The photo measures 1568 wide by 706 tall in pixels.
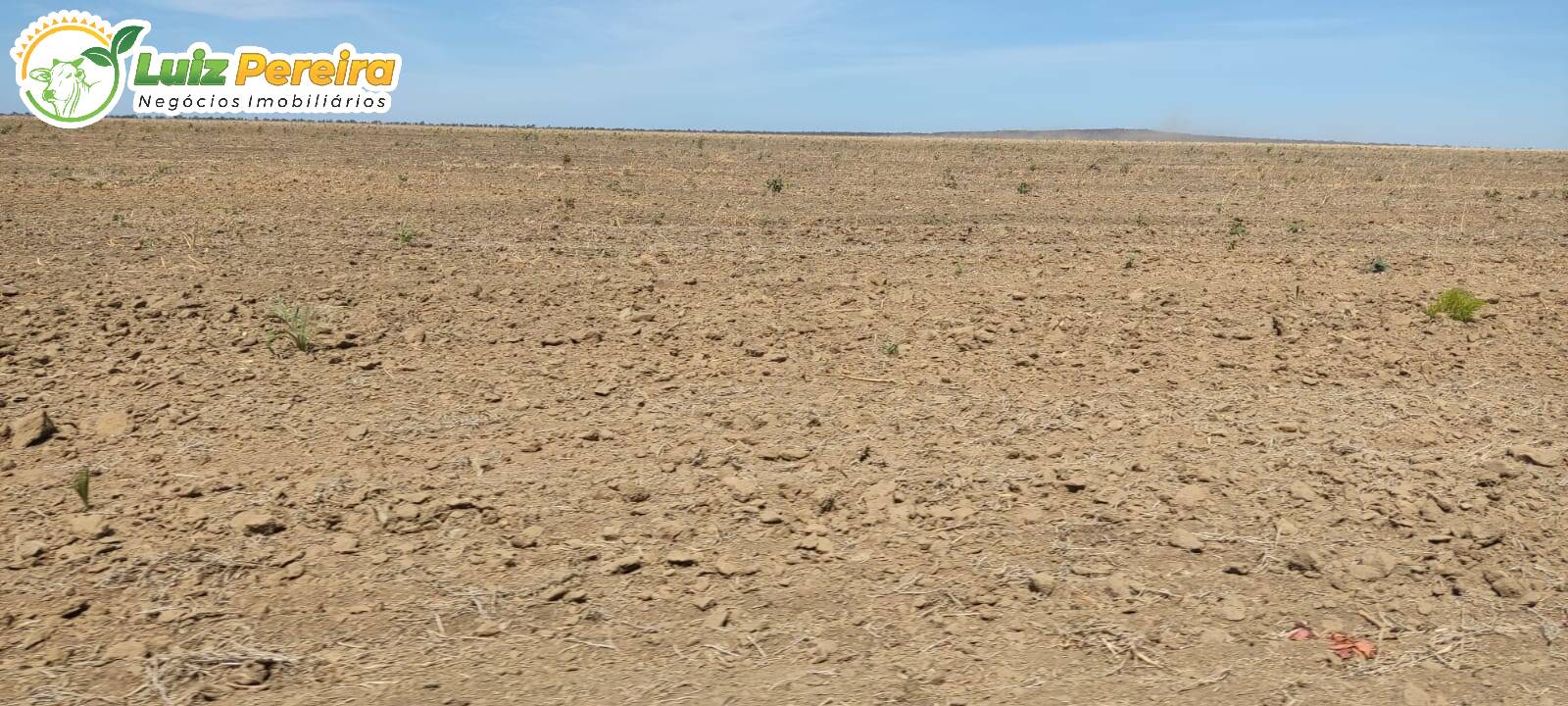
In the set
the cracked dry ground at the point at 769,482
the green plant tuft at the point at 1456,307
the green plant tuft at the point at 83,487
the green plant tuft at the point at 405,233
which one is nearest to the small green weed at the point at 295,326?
the cracked dry ground at the point at 769,482

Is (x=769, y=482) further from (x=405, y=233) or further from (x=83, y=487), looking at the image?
(x=405, y=233)

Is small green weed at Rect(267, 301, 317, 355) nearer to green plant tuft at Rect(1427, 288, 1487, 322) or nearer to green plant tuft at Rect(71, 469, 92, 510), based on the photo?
green plant tuft at Rect(71, 469, 92, 510)

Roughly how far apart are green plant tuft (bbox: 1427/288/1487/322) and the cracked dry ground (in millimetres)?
136

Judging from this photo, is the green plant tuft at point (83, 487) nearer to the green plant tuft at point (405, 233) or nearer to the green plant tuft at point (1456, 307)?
the green plant tuft at point (405, 233)

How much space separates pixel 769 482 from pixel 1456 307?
534 cm

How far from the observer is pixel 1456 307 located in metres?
7.44

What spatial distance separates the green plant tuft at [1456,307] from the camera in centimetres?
737

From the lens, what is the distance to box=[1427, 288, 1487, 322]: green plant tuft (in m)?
7.37

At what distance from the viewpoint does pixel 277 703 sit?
319 centimetres

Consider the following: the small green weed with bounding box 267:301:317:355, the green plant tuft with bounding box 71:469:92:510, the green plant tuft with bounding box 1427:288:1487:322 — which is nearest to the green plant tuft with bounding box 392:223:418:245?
the small green weed with bounding box 267:301:317:355

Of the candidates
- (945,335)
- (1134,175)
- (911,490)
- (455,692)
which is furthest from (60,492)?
(1134,175)

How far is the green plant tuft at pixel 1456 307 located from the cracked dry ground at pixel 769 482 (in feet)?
0.45

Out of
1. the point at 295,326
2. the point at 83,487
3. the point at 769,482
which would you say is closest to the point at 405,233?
the point at 295,326

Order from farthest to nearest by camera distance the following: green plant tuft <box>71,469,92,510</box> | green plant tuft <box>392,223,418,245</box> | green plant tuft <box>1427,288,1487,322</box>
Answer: green plant tuft <box>392,223,418,245</box> → green plant tuft <box>1427,288,1487,322</box> → green plant tuft <box>71,469,92,510</box>
